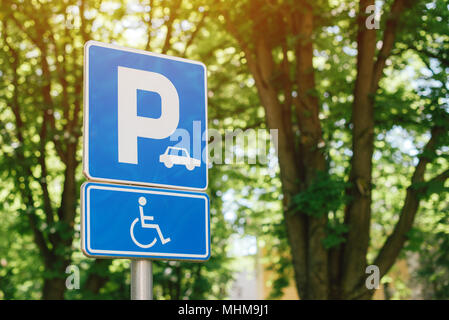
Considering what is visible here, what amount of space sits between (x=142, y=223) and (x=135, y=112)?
52cm

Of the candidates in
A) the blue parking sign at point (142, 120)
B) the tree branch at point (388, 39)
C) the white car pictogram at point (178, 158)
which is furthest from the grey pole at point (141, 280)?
the tree branch at point (388, 39)

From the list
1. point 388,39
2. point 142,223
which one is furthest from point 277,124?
point 142,223

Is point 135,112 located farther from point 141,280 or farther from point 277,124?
point 277,124

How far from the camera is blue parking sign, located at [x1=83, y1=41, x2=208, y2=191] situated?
2.98m

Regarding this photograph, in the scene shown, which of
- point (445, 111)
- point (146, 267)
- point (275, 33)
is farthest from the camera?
point (275, 33)

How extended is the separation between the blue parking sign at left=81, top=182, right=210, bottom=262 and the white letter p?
0.63 ft

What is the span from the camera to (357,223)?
10.1 metres

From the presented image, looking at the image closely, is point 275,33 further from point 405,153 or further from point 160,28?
point 405,153

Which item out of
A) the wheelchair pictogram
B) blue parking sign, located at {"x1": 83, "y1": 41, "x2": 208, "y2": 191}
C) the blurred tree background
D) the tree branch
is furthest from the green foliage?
the wheelchair pictogram

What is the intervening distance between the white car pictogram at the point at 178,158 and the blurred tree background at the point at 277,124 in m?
6.78

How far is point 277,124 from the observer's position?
1086 cm

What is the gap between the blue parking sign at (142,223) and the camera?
9.25 ft

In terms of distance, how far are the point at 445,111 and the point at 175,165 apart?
765cm

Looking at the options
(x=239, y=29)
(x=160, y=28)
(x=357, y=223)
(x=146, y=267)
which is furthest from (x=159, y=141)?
(x=160, y=28)
